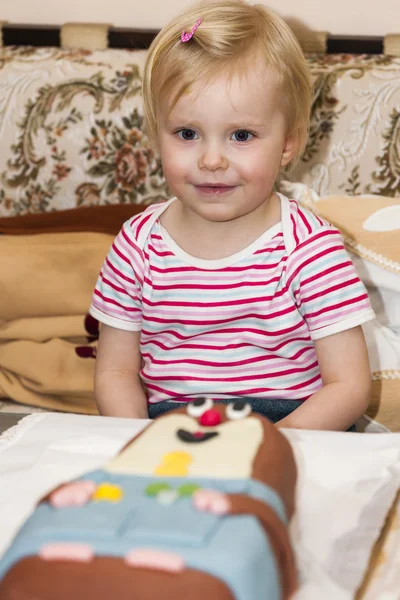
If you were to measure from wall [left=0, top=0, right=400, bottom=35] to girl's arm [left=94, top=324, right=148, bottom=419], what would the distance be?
3.89ft

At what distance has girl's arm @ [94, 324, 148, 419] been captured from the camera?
3.93ft

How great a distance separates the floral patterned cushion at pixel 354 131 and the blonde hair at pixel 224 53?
2.28ft

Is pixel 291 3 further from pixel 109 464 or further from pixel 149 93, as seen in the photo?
pixel 109 464

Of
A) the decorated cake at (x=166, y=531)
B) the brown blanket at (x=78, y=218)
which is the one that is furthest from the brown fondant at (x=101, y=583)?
the brown blanket at (x=78, y=218)

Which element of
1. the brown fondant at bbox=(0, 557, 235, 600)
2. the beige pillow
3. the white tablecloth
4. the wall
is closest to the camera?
the brown fondant at bbox=(0, 557, 235, 600)

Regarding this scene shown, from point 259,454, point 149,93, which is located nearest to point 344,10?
point 149,93

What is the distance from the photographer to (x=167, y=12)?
2.12 m

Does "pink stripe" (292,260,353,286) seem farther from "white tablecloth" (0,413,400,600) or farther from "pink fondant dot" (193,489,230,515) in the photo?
"pink fondant dot" (193,489,230,515)

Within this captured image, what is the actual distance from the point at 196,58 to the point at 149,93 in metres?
0.11

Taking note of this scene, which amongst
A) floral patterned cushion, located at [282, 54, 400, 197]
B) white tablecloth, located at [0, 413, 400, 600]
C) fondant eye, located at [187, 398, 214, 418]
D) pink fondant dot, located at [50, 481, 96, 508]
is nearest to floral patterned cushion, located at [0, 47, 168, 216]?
floral patterned cushion, located at [282, 54, 400, 197]

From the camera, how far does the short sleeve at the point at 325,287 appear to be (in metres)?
1.10

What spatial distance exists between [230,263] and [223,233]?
0.16 ft

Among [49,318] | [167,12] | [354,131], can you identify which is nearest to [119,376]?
[49,318]

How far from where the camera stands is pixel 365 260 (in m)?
1.41
